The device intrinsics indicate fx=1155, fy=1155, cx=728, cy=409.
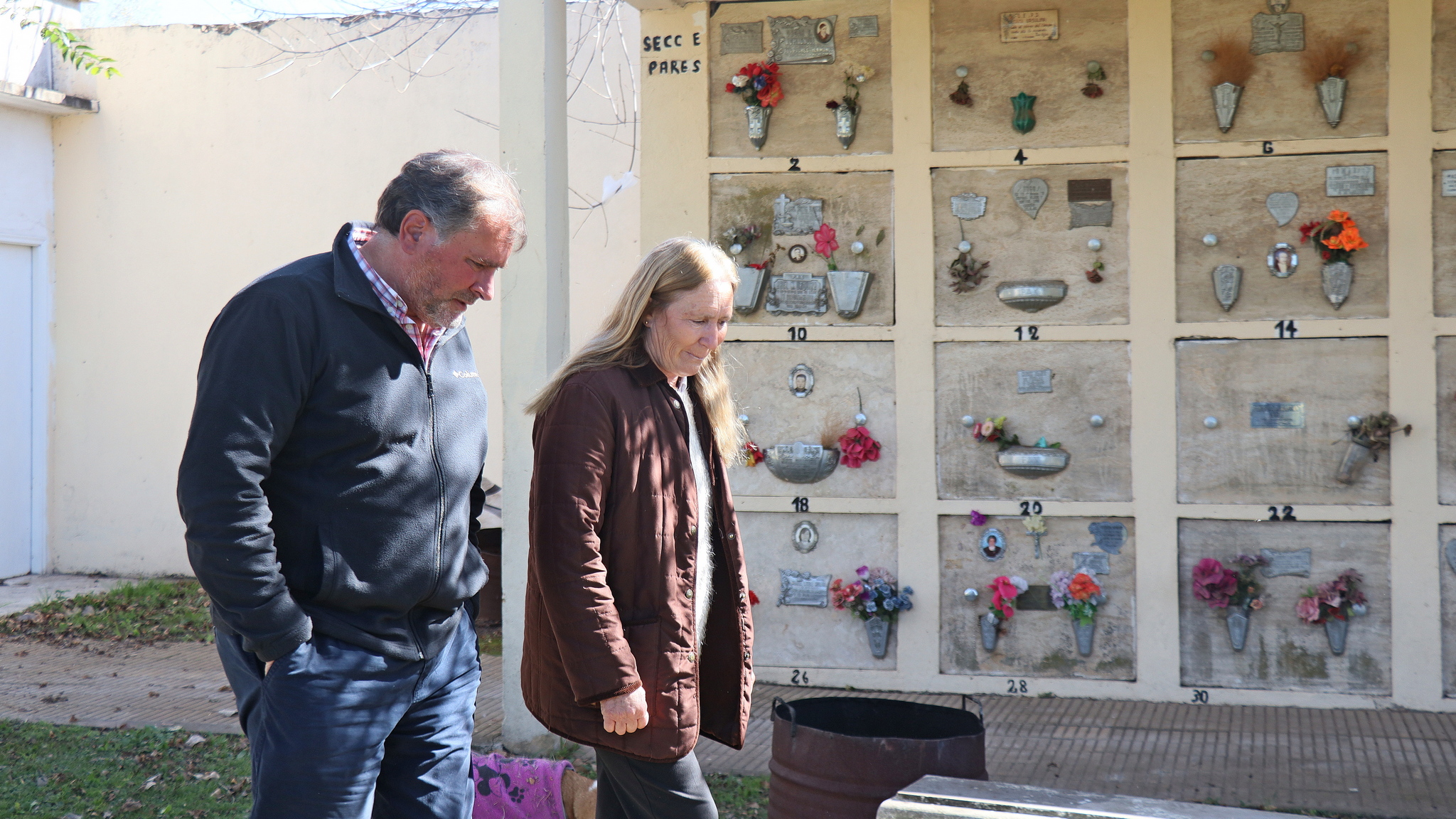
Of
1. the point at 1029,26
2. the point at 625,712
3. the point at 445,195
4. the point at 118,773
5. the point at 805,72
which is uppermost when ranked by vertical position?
the point at 1029,26

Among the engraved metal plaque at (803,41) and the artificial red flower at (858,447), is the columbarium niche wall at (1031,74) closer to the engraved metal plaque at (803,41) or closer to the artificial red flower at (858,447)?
the engraved metal plaque at (803,41)

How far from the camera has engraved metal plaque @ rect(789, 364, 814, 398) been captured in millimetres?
4758

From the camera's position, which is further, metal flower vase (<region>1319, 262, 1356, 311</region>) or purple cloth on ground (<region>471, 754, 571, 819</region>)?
metal flower vase (<region>1319, 262, 1356, 311</region>)

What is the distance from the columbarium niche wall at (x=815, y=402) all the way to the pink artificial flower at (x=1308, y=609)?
158 centimetres

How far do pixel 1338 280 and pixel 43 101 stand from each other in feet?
23.3

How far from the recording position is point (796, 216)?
479 centimetres

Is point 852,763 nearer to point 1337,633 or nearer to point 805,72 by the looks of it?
point 1337,633

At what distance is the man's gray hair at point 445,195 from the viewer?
77.0 inches

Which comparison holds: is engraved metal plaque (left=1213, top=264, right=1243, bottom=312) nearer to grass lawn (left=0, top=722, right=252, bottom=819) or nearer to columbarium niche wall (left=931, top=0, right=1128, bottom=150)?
columbarium niche wall (left=931, top=0, right=1128, bottom=150)

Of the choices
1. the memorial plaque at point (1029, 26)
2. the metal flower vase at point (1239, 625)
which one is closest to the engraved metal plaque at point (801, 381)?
the memorial plaque at point (1029, 26)

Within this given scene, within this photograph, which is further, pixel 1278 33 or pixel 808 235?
pixel 808 235

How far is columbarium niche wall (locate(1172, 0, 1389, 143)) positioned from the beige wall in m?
3.21

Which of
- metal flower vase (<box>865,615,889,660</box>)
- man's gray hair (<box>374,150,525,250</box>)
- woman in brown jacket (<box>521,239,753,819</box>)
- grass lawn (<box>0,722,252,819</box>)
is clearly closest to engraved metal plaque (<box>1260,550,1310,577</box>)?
metal flower vase (<box>865,615,889,660</box>)

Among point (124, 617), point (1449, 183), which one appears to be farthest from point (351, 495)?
point (124, 617)
